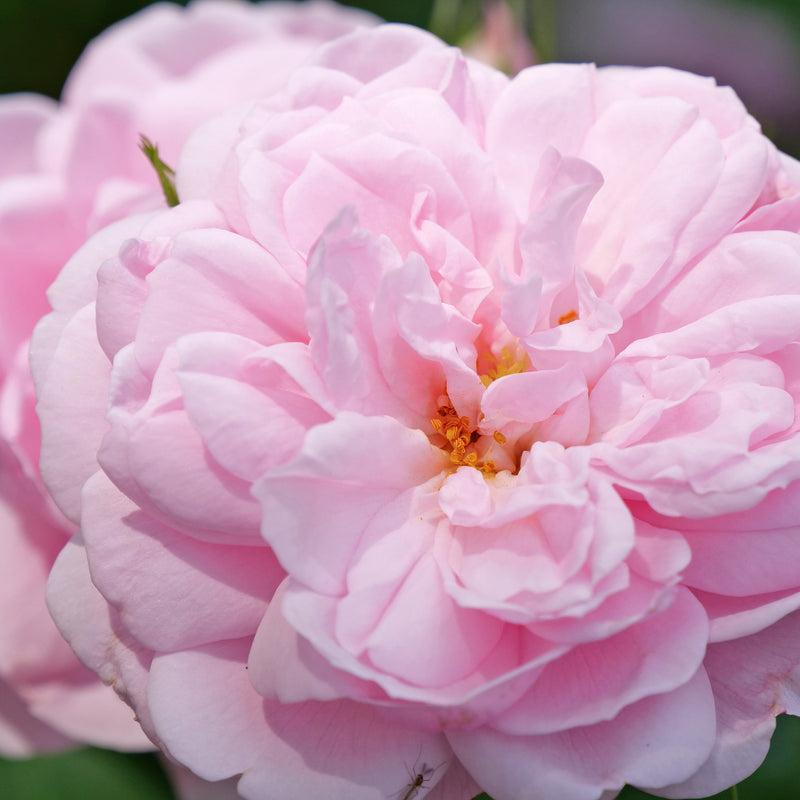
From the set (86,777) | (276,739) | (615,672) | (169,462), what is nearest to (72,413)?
(169,462)

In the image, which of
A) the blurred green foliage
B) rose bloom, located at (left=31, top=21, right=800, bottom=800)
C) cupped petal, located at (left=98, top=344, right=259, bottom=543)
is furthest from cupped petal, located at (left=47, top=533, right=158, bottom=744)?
the blurred green foliage

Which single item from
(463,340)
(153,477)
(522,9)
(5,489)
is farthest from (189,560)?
(522,9)

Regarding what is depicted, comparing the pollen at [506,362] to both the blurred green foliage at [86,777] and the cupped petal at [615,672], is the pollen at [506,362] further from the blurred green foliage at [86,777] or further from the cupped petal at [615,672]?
the blurred green foliage at [86,777]

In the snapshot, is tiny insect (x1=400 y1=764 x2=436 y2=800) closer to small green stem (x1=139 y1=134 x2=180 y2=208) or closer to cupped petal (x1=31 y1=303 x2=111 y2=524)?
cupped petal (x1=31 y1=303 x2=111 y2=524)

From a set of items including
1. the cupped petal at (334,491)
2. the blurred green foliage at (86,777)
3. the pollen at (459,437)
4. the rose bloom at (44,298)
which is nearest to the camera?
the cupped petal at (334,491)

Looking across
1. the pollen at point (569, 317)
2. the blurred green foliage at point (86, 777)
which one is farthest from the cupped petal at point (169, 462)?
the blurred green foliage at point (86, 777)

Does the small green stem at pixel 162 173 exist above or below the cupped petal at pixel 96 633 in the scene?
above

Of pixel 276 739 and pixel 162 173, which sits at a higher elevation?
pixel 162 173

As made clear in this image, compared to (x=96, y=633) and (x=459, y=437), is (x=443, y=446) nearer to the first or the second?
(x=459, y=437)
